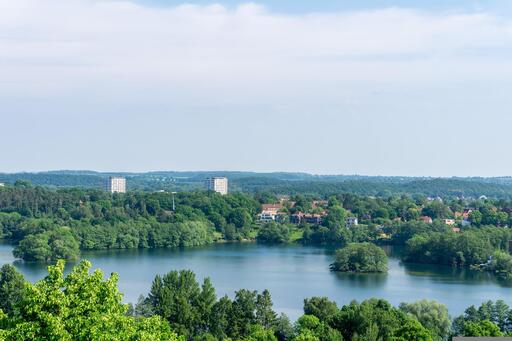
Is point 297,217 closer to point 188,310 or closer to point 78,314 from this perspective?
point 188,310

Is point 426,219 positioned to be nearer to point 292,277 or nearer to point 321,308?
point 292,277

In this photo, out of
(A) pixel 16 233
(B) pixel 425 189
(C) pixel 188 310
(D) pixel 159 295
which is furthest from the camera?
(B) pixel 425 189

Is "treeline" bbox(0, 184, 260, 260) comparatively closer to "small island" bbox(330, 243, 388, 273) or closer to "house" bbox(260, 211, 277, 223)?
"house" bbox(260, 211, 277, 223)

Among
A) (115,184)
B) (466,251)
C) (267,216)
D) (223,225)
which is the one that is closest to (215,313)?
(466,251)

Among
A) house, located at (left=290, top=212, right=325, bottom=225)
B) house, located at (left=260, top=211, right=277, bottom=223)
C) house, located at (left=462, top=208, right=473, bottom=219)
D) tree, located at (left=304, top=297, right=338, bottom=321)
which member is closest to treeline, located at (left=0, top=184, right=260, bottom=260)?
house, located at (left=260, top=211, right=277, bottom=223)

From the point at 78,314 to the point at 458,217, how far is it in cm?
3660

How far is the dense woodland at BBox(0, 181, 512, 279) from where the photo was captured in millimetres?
25766

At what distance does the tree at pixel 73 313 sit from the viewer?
4.57 metres

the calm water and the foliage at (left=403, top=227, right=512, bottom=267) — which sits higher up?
the foliage at (left=403, top=227, right=512, bottom=267)

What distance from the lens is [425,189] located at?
7956cm

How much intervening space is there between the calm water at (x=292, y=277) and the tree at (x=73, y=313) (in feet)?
34.7

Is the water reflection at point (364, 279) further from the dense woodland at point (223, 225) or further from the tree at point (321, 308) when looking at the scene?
the tree at point (321, 308)

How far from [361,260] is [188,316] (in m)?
12.3

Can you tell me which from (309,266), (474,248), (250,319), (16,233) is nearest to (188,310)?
(250,319)
